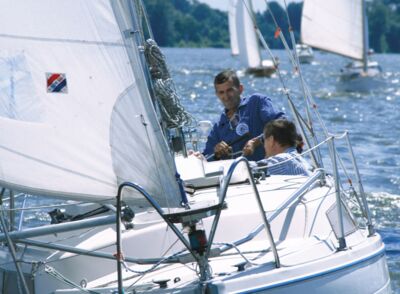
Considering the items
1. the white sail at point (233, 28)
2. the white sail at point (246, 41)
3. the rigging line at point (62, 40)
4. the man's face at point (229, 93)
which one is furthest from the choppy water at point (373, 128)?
the white sail at point (233, 28)

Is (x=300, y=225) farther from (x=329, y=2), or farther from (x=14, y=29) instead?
(x=329, y=2)

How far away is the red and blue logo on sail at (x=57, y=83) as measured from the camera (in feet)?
16.9

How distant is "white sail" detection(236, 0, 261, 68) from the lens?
42781mm

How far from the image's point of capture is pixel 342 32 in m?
32.0

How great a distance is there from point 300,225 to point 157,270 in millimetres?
805

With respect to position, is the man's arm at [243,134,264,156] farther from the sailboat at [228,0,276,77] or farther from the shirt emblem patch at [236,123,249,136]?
the sailboat at [228,0,276,77]

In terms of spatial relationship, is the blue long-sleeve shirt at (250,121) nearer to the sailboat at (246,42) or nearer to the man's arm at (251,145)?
the man's arm at (251,145)

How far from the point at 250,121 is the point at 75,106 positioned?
237 centimetres

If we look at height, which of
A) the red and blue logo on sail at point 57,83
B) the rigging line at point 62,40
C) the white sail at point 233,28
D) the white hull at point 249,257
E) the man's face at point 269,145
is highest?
the rigging line at point 62,40

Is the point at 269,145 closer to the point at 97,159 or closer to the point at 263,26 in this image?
the point at 97,159

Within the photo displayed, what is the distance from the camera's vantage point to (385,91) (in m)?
35.6

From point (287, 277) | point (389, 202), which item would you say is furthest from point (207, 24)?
point (287, 277)

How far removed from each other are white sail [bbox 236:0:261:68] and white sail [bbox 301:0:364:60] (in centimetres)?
927

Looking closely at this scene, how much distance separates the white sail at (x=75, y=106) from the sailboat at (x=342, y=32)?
23836 millimetres
